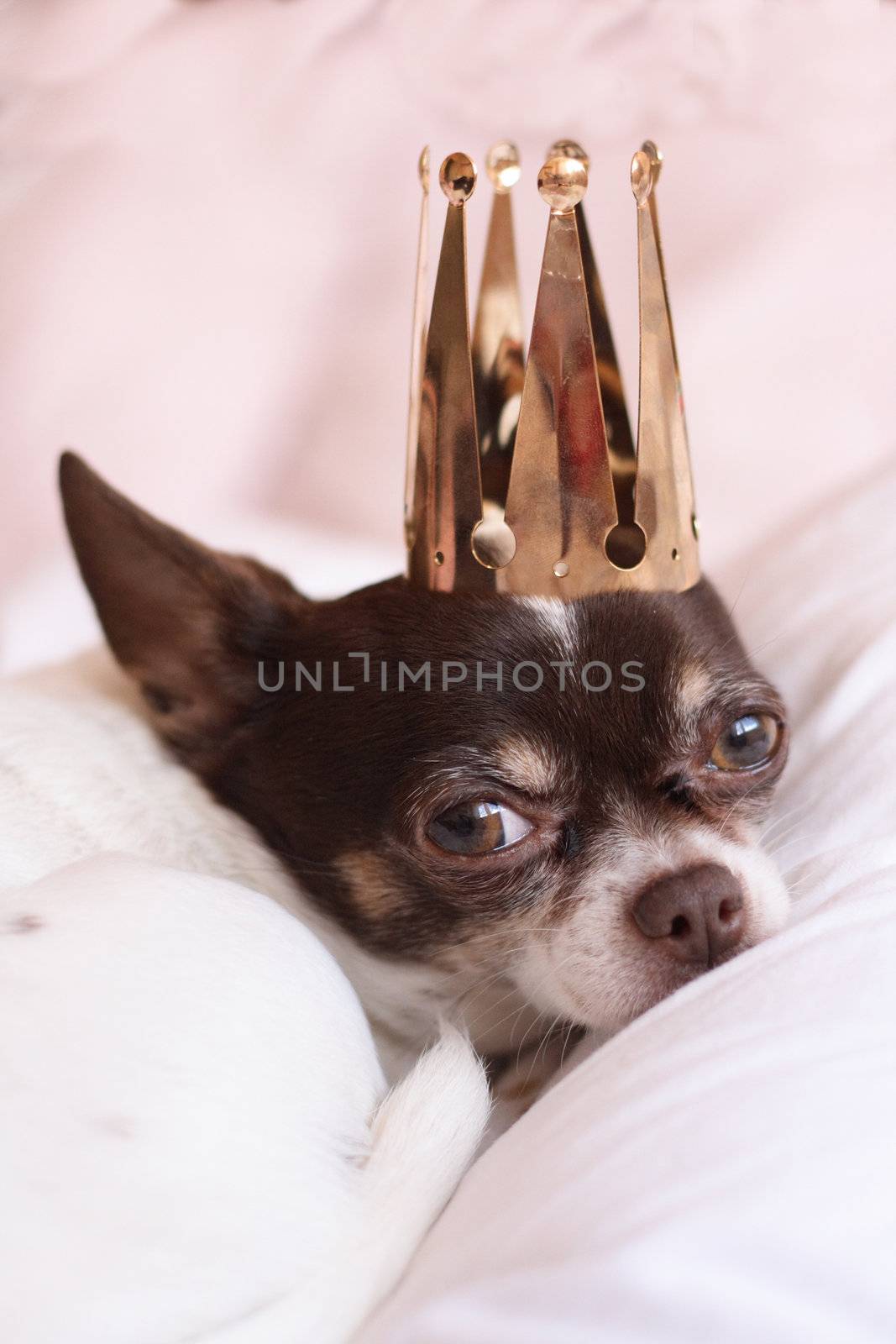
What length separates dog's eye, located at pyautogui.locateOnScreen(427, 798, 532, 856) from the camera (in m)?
1.37

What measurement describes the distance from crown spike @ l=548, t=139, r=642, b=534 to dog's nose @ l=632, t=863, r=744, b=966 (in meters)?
0.41

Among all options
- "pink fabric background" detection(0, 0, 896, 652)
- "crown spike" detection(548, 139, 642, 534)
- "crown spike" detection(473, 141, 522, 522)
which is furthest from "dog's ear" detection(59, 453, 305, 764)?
"pink fabric background" detection(0, 0, 896, 652)

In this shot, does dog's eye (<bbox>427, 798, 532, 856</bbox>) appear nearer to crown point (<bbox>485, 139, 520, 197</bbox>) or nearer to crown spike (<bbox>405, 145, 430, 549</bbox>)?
crown spike (<bbox>405, 145, 430, 549</bbox>)

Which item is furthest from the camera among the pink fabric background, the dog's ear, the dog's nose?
the pink fabric background

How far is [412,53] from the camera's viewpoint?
2641 mm

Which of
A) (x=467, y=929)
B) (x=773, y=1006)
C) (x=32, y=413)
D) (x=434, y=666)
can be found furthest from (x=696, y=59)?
(x=773, y=1006)

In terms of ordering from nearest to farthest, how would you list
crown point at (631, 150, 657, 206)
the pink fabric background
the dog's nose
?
the dog's nose < crown point at (631, 150, 657, 206) < the pink fabric background

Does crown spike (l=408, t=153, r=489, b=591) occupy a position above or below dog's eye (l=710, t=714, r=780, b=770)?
above

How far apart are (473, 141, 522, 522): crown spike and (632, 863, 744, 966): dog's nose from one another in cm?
56

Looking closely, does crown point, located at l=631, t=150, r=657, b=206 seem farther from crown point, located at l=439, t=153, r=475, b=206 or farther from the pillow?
the pillow

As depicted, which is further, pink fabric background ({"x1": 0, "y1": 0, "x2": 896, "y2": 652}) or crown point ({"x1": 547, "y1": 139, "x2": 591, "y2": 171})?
pink fabric background ({"x1": 0, "y1": 0, "x2": 896, "y2": 652})

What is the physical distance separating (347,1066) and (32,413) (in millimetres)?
1973

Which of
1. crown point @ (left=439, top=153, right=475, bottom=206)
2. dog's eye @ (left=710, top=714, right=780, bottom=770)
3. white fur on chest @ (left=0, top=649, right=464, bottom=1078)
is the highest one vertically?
crown point @ (left=439, top=153, right=475, bottom=206)

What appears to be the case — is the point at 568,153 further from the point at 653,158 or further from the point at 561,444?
the point at 561,444
